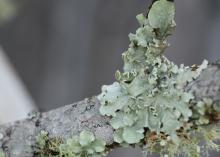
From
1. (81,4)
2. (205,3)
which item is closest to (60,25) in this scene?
(81,4)

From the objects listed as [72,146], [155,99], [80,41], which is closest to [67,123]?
[72,146]

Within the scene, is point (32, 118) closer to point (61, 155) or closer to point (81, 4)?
point (61, 155)

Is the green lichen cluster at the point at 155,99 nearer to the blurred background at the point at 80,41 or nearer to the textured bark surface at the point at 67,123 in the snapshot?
the textured bark surface at the point at 67,123

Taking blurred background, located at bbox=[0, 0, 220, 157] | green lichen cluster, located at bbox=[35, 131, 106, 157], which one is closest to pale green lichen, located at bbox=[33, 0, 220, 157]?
green lichen cluster, located at bbox=[35, 131, 106, 157]

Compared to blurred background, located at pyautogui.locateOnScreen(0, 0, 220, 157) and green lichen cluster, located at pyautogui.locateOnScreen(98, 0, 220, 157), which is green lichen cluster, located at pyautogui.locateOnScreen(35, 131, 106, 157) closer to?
green lichen cluster, located at pyautogui.locateOnScreen(98, 0, 220, 157)

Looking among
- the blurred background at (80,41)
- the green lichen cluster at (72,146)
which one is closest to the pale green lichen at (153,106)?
the green lichen cluster at (72,146)

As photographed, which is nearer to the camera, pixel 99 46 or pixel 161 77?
pixel 161 77

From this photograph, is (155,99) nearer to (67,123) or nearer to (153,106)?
(153,106)
